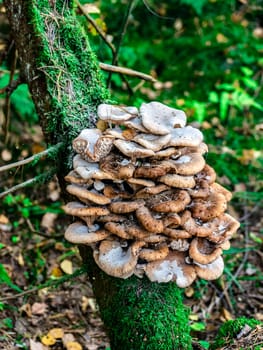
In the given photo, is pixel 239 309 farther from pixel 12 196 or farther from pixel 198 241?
pixel 12 196

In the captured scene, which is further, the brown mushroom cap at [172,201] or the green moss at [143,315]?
the green moss at [143,315]

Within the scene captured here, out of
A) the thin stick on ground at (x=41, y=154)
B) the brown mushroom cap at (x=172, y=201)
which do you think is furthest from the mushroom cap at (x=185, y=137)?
the thin stick on ground at (x=41, y=154)

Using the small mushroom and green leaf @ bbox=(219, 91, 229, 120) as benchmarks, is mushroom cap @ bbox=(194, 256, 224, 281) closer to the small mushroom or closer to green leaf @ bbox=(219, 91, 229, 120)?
the small mushroom

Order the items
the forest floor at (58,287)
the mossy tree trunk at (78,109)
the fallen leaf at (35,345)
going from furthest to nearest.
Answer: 1. the forest floor at (58,287)
2. the fallen leaf at (35,345)
3. the mossy tree trunk at (78,109)

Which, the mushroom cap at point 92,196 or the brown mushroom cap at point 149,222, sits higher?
the mushroom cap at point 92,196

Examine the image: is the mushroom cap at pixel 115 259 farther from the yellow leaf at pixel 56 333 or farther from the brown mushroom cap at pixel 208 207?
the yellow leaf at pixel 56 333

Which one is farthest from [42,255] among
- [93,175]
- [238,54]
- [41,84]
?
[238,54]

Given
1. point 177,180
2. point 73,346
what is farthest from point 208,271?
point 73,346
